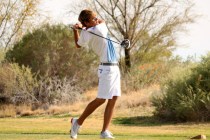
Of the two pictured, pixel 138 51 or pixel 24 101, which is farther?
pixel 138 51

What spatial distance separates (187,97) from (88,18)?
10.3 m

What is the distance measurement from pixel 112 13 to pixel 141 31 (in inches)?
89.8

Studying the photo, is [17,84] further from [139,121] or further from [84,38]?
[84,38]

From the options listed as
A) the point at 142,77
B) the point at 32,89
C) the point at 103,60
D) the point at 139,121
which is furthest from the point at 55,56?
the point at 103,60

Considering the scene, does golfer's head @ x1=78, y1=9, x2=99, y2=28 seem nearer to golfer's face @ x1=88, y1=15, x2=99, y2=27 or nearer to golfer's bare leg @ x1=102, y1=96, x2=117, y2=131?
golfer's face @ x1=88, y1=15, x2=99, y2=27

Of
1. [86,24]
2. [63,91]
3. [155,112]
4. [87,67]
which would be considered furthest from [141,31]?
[86,24]

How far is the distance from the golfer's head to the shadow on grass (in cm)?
999

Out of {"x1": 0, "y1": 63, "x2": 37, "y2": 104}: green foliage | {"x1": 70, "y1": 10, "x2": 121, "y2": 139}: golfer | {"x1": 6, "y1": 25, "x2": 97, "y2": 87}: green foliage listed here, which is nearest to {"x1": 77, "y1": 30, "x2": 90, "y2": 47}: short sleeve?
{"x1": 70, "y1": 10, "x2": 121, "y2": 139}: golfer

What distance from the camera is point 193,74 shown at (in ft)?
65.2

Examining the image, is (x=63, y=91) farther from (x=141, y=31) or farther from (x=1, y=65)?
(x=141, y=31)

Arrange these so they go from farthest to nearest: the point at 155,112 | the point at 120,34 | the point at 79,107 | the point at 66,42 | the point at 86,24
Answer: the point at 120,34 → the point at 66,42 → the point at 79,107 → the point at 155,112 → the point at 86,24

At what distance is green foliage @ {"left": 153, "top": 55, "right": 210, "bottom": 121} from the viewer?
750 inches

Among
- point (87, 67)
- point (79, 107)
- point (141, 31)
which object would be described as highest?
point (141, 31)

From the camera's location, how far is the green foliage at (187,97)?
1906cm
